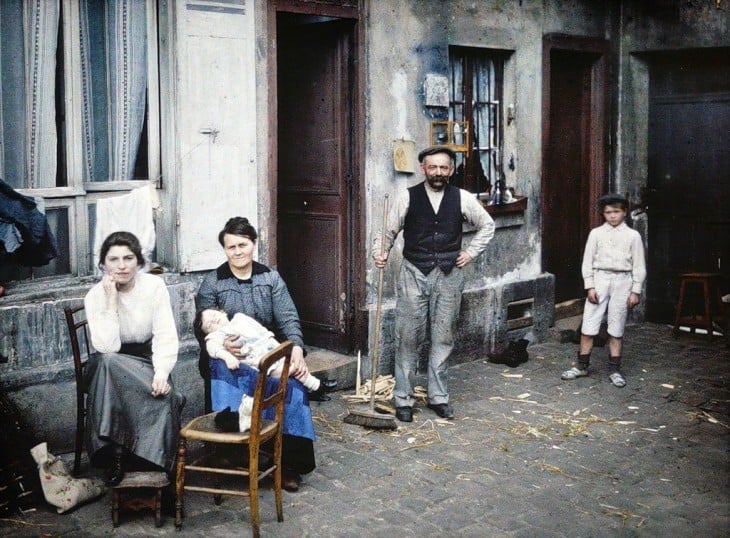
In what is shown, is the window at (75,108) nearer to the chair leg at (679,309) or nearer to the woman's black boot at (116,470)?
the woman's black boot at (116,470)

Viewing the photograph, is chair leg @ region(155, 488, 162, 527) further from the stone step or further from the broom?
the stone step

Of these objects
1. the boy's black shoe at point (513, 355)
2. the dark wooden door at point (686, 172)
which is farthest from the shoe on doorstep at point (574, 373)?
the dark wooden door at point (686, 172)

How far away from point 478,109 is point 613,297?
103 inches

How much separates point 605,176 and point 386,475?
6.32 meters

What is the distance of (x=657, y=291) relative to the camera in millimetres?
11797

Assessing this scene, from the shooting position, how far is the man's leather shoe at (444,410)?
7.88m

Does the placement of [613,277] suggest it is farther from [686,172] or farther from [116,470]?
[116,470]

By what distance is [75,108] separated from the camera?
7.09 metres

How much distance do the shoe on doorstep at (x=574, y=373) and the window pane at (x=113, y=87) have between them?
14.5 feet

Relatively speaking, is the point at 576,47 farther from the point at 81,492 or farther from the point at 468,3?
the point at 81,492

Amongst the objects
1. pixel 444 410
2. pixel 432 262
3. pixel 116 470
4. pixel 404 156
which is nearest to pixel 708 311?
pixel 404 156

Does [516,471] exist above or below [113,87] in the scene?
below

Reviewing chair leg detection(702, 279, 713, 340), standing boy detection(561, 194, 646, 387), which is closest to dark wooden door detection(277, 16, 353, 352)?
standing boy detection(561, 194, 646, 387)

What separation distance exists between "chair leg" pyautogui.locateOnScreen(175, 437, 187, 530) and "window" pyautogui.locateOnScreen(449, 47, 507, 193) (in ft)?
17.0
